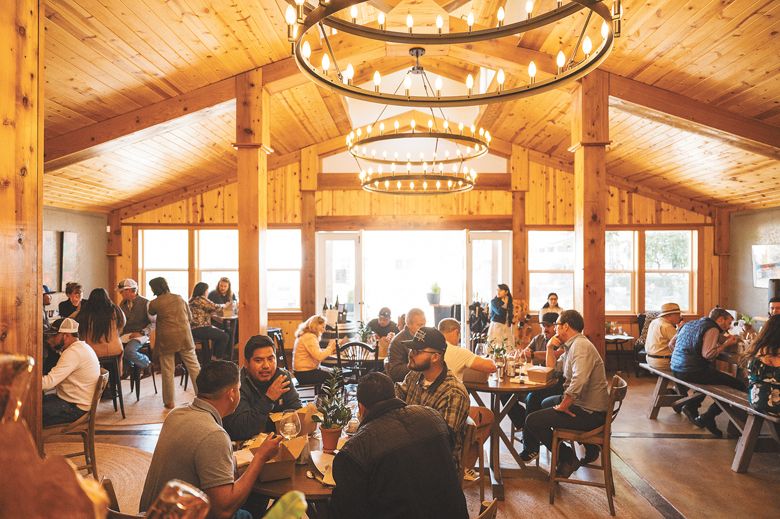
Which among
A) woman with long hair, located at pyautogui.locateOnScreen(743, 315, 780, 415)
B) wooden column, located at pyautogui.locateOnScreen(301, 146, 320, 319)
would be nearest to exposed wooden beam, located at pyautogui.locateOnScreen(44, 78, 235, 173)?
wooden column, located at pyautogui.locateOnScreen(301, 146, 320, 319)

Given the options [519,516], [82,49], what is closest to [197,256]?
[82,49]

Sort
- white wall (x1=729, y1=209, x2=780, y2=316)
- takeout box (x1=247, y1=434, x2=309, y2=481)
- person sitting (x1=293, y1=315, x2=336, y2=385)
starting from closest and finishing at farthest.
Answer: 1. takeout box (x1=247, y1=434, x2=309, y2=481)
2. person sitting (x1=293, y1=315, x2=336, y2=385)
3. white wall (x1=729, y1=209, x2=780, y2=316)

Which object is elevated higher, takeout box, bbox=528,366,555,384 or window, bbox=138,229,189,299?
window, bbox=138,229,189,299

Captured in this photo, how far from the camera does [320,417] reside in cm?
267

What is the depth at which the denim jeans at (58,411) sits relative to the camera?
4.09m

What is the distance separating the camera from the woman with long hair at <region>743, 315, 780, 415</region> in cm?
427

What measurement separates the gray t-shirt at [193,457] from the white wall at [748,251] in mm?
8826

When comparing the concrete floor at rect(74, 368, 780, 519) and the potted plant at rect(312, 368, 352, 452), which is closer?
the potted plant at rect(312, 368, 352, 452)

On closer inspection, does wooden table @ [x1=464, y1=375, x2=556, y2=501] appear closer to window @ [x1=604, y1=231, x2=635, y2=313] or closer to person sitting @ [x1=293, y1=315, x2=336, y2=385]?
person sitting @ [x1=293, y1=315, x2=336, y2=385]

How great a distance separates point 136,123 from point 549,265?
7098 mm

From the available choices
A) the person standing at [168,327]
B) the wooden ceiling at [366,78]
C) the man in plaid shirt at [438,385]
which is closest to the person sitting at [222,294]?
the wooden ceiling at [366,78]

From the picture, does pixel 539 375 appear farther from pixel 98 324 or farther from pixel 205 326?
pixel 205 326

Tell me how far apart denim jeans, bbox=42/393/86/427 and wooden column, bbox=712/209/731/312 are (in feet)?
32.0

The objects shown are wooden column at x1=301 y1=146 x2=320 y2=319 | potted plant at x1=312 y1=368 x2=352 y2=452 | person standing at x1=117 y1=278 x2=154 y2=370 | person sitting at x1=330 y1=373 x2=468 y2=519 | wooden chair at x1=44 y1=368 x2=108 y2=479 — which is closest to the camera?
person sitting at x1=330 y1=373 x2=468 y2=519
